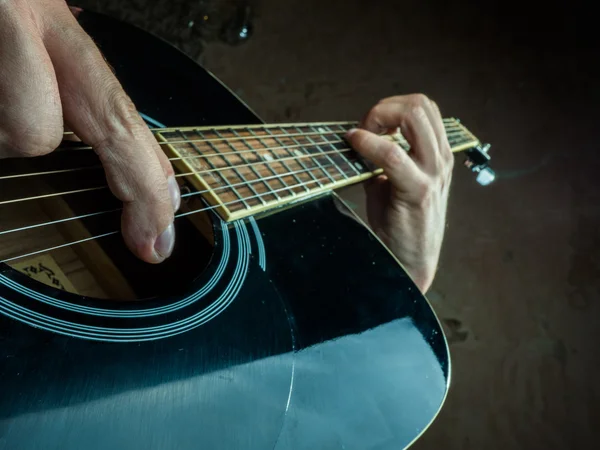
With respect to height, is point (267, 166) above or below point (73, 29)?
below

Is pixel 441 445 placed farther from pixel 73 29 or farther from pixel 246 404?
pixel 73 29

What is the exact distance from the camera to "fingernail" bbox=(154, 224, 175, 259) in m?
0.50

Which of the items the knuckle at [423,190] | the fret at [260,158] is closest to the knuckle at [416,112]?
the knuckle at [423,190]

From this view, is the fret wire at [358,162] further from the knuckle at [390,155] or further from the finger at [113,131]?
the finger at [113,131]

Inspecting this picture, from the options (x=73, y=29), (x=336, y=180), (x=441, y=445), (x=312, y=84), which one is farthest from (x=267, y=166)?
(x=441, y=445)

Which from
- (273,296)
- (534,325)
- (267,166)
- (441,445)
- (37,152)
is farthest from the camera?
(534,325)

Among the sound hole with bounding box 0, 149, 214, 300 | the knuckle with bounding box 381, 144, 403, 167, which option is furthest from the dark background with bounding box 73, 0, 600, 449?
the sound hole with bounding box 0, 149, 214, 300

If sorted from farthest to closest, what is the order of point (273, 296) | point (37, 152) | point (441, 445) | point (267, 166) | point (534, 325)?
1. point (534, 325)
2. point (441, 445)
3. point (267, 166)
4. point (273, 296)
5. point (37, 152)

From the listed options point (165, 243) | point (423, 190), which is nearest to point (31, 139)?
point (165, 243)

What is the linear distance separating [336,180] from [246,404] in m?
0.39

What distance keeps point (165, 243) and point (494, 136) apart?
3.91ft

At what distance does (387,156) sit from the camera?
82 centimetres

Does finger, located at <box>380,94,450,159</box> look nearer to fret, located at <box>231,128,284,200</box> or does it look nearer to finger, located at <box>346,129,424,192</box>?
finger, located at <box>346,129,424,192</box>

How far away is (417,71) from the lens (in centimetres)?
146
